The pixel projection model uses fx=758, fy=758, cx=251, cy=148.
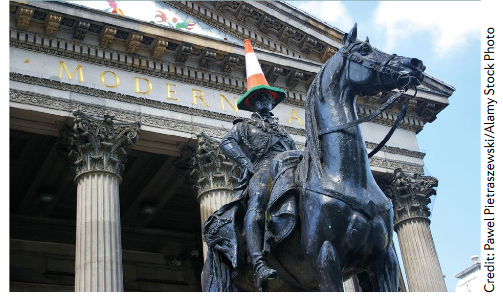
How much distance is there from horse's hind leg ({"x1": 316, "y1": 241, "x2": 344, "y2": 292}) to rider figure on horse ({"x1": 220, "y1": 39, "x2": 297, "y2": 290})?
519 mm

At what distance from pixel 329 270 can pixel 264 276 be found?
0.66 metres

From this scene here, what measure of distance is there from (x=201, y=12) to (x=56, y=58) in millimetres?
5513

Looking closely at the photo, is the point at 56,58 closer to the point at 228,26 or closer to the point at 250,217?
the point at 228,26

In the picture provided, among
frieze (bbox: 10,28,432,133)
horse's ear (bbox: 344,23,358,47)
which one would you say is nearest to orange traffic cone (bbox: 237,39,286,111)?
horse's ear (bbox: 344,23,358,47)

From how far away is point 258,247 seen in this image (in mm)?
7008

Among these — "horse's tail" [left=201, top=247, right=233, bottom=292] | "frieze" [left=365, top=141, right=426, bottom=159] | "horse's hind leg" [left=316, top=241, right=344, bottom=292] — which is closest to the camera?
"horse's hind leg" [left=316, top=241, right=344, bottom=292]

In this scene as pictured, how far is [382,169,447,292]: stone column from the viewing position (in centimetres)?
2078

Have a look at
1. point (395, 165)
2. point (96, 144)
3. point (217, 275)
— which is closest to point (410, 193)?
point (395, 165)

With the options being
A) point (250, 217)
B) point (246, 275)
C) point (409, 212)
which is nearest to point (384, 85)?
point (250, 217)

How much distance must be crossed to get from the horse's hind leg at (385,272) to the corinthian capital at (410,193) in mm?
15396

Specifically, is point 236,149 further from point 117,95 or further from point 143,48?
point 143,48

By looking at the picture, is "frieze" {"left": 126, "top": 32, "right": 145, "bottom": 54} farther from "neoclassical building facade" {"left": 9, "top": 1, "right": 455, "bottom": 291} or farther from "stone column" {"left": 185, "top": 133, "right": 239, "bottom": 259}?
"stone column" {"left": 185, "top": 133, "right": 239, "bottom": 259}

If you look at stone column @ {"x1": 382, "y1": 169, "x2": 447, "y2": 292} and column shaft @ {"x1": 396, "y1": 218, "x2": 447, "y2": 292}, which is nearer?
column shaft @ {"x1": 396, "y1": 218, "x2": 447, "y2": 292}

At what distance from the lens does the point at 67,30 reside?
62.0ft
